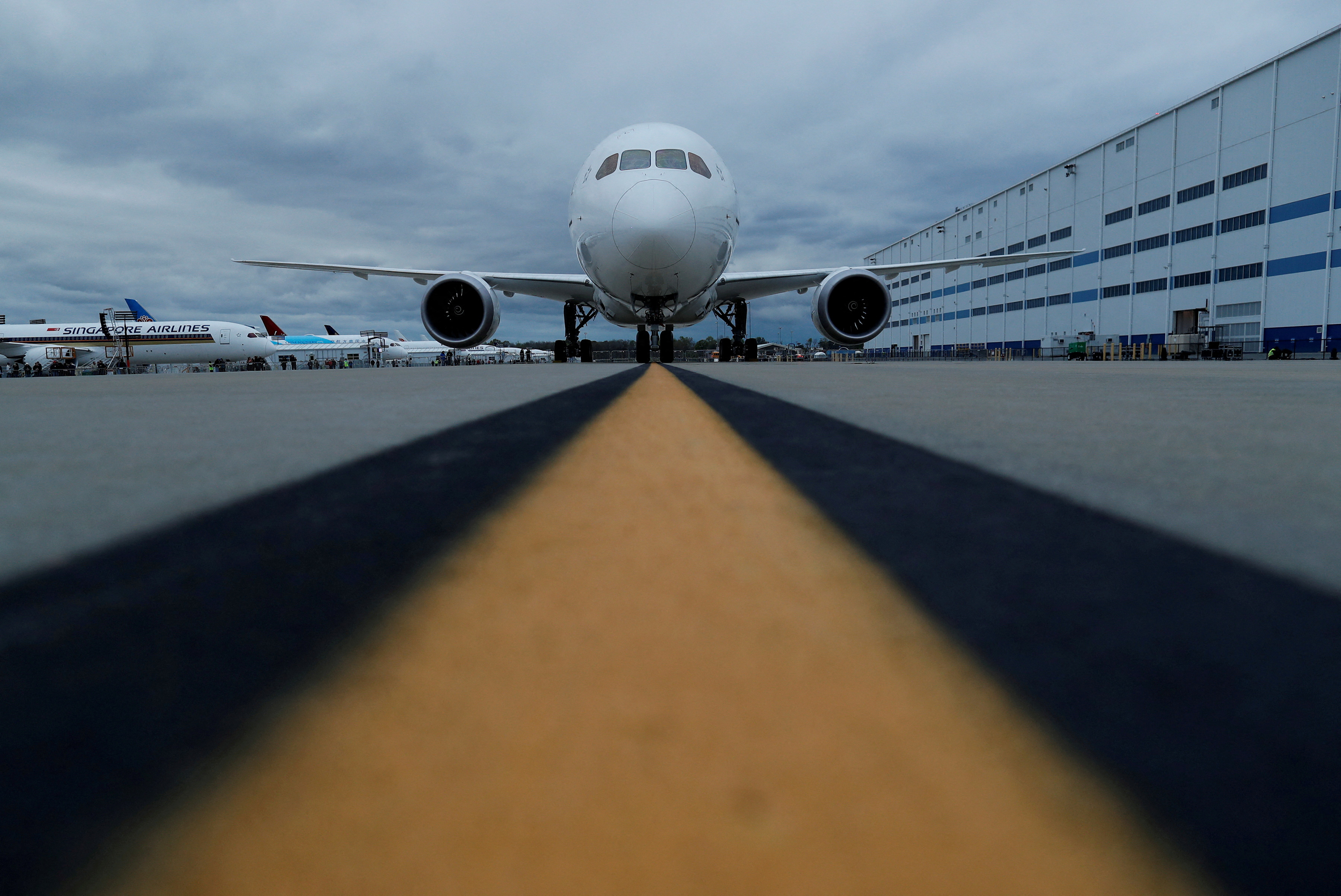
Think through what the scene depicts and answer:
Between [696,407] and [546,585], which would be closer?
[546,585]

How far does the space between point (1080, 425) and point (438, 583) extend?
1523mm

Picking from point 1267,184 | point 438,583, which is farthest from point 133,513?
point 1267,184

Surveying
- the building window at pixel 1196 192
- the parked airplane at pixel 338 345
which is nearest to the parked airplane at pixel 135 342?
the parked airplane at pixel 338 345

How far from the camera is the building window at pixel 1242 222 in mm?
23234

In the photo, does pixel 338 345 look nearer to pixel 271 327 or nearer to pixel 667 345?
pixel 271 327

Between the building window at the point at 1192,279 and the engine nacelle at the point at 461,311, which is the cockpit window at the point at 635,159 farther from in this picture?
the building window at the point at 1192,279

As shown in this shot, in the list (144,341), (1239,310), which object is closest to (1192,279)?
(1239,310)

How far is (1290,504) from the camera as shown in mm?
745

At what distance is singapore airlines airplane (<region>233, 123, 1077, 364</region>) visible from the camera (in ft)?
22.5

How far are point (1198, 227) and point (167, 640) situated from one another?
3308cm

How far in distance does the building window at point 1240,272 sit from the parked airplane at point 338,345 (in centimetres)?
3768

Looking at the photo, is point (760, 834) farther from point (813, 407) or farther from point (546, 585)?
point (813, 407)

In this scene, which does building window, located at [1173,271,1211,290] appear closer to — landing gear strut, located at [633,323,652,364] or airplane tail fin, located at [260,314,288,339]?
landing gear strut, located at [633,323,652,364]

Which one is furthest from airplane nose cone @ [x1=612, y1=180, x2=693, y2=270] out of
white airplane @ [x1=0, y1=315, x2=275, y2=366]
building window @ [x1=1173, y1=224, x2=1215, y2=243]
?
white airplane @ [x1=0, y1=315, x2=275, y2=366]
